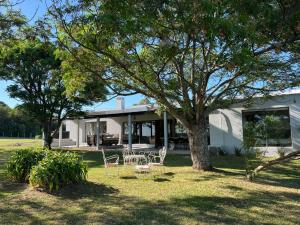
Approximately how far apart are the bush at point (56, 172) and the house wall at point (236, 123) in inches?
525

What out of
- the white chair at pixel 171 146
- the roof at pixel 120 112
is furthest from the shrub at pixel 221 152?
the roof at pixel 120 112

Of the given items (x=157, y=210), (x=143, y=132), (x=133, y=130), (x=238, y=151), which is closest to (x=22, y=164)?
(x=157, y=210)

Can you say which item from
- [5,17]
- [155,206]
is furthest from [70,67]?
[155,206]

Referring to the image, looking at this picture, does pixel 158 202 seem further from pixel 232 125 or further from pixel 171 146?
pixel 171 146

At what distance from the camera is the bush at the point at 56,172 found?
378 inches

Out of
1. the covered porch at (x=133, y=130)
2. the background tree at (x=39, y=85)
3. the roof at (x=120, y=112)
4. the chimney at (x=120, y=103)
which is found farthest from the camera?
the chimney at (x=120, y=103)

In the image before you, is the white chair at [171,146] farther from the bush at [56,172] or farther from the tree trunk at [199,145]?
the bush at [56,172]

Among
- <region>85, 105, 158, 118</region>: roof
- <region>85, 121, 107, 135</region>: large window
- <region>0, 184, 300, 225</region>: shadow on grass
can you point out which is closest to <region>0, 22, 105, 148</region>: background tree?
<region>85, 105, 158, 118</region>: roof

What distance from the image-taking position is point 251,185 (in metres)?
11.5

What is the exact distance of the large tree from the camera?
8.62m

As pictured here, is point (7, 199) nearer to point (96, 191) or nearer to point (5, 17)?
point (96, 191)

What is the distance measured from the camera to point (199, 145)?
1463cm

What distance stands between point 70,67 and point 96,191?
19.4ft

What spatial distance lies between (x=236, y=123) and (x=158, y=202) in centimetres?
1469
